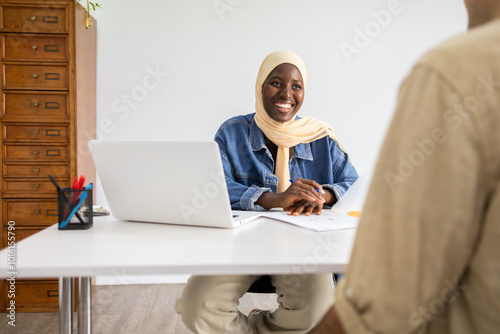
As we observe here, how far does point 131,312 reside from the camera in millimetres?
2500

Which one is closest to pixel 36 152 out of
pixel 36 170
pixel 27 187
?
pixel 36 170

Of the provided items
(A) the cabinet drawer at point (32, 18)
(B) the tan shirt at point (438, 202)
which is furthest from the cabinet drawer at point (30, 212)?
(B) the tan shirt at point (438, 202)

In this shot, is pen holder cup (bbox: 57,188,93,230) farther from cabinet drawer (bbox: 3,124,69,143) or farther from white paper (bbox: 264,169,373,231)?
cabinet drawer (bbox: 3,124,69,143)

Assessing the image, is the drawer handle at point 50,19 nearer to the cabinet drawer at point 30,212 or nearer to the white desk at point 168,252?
the cabinet drawer at point 30,212

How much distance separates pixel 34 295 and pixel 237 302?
179cm

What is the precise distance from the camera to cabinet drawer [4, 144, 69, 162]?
2.57 metres

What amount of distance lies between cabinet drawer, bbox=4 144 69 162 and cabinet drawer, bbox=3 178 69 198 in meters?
0.13

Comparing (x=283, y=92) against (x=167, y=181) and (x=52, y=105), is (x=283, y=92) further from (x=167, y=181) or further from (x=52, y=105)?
(x=52, y=105)

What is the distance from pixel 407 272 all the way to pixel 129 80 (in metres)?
2.86

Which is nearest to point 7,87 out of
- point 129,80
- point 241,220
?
point 129,80

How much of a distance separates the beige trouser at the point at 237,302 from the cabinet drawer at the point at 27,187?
64.5 inches

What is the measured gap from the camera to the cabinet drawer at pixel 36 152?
2.57m

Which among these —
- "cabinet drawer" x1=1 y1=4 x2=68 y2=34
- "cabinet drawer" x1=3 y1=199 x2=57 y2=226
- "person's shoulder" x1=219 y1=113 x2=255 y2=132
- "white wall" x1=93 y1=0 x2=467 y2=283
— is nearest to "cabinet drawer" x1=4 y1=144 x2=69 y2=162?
"cabinet drawer" x1=3 y1=199 x2=57 y2=226

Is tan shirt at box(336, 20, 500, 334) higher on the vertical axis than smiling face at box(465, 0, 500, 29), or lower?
lower
